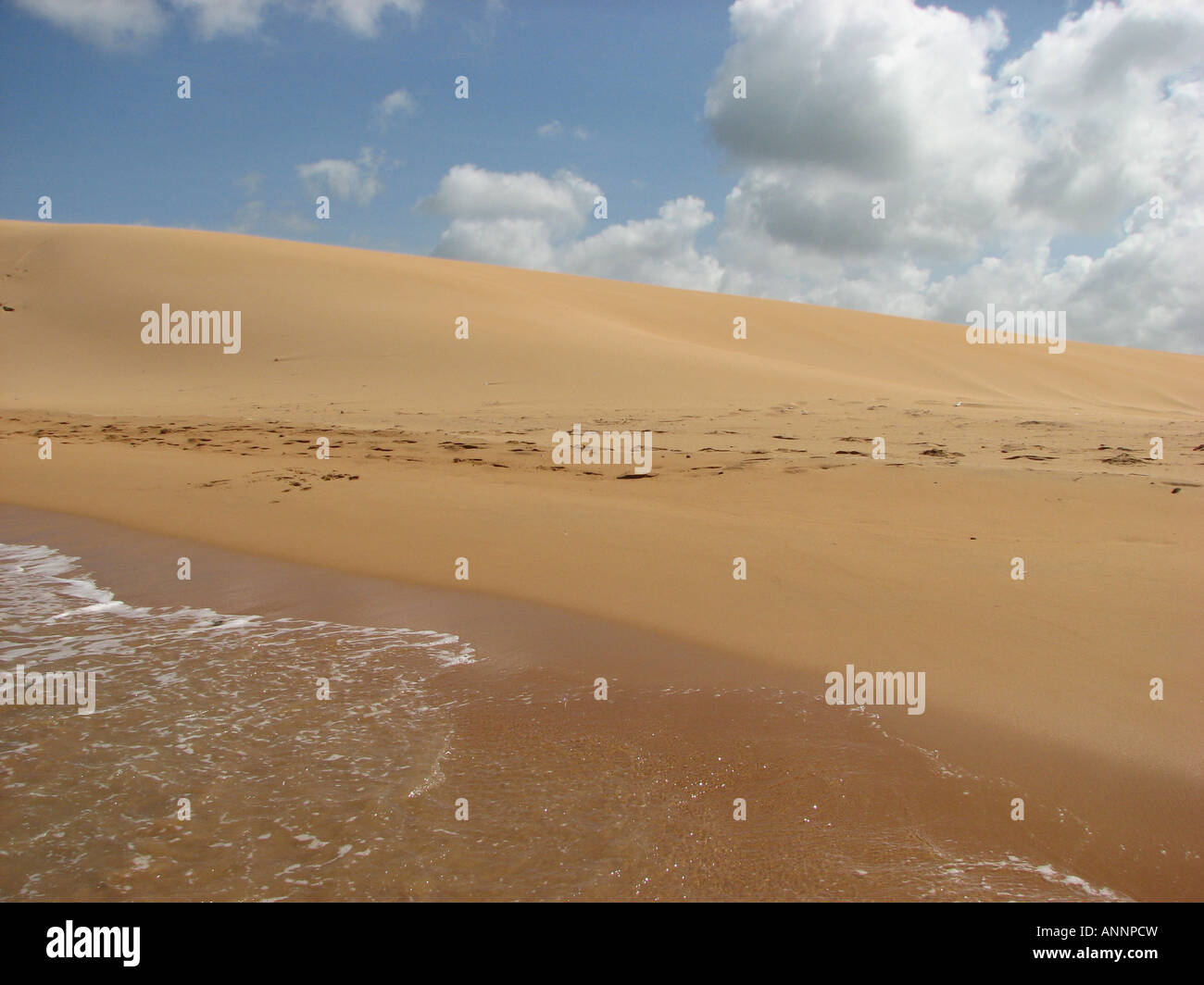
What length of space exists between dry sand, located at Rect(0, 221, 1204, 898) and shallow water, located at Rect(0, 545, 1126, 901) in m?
0.42

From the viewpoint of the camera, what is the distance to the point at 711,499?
7.26 metres

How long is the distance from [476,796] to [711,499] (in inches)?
187

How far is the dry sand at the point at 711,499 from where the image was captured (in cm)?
367

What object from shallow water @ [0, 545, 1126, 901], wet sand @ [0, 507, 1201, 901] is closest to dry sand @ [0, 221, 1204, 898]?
wet sand @ [0, 507, 1201, 901]

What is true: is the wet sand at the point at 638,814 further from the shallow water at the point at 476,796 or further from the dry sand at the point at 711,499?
the dry sand at the point at 711,499

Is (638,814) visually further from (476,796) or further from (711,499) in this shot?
(711,499)

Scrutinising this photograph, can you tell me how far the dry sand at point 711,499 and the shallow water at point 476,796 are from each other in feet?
1.37

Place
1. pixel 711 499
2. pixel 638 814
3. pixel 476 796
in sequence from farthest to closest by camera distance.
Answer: pixel 711 499, pixel 476 796, pixel 638 814

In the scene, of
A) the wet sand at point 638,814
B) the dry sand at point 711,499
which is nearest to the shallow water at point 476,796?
the wet sand at point 638,814

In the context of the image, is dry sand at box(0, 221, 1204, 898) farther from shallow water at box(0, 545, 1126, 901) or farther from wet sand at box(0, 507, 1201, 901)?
shallow water at box(0, 545, 1126, 901)

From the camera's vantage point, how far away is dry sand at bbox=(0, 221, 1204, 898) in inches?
144

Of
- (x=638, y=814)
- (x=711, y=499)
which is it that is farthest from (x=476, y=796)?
(x=711, y=499)

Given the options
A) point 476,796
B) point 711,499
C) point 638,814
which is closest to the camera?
point 638,814
